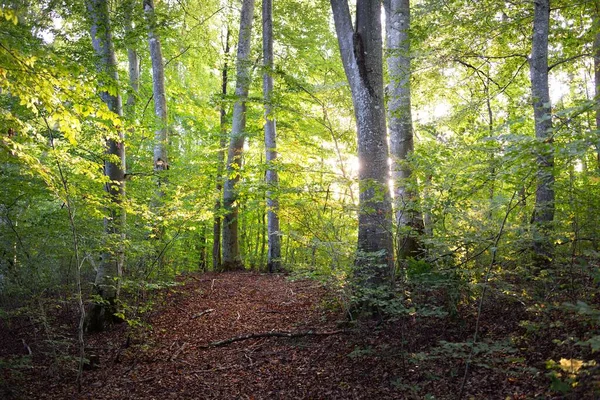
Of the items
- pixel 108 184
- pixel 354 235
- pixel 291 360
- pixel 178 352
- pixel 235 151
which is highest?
pixel 235 151

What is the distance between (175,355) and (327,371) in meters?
2.62

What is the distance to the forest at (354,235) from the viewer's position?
12.4 ft

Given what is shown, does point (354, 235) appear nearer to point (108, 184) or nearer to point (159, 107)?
point (108, 184)

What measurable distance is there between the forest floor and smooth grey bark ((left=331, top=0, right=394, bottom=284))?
1119mm

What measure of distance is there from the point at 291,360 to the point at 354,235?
2481 millimetres

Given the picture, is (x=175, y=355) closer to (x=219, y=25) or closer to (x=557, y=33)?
(x=557, y=33)

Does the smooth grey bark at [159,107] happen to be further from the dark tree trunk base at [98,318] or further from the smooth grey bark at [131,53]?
the dark tree trunk base at [98,318]

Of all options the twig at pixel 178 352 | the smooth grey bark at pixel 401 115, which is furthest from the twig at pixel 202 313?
the smooth grey bark at pixel 401 115

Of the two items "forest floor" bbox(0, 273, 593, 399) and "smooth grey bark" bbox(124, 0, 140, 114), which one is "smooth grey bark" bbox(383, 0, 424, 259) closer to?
"forest floor" bbox(0, 273, 593, 399)

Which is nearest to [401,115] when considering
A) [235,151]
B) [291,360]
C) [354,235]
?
[354,235]

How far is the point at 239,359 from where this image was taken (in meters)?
5.53

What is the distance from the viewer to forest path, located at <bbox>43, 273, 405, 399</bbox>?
4449 mm

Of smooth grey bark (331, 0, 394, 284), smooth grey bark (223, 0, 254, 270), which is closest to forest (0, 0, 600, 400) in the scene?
smooth grey bark (331, 0, 394, 284)

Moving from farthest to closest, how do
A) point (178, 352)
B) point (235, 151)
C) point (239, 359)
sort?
point (235, 151)
point (178, 352)
point (239, 359)
